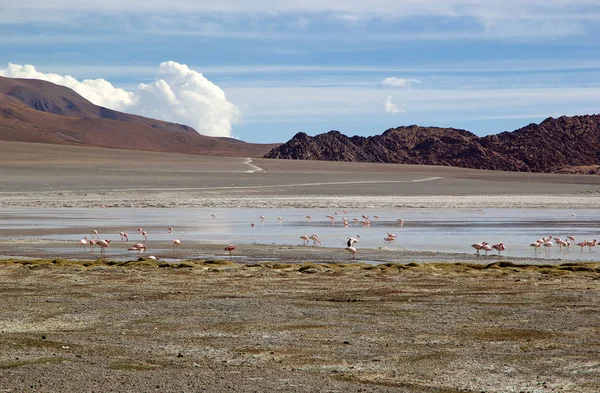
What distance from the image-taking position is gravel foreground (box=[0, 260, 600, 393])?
27.4 ft

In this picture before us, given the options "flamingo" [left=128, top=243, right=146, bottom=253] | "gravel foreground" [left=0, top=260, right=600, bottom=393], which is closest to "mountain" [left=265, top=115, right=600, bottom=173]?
"flamingo" [left=128, top=243, right=146, bottom=253]

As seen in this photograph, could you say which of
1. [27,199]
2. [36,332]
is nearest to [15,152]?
[27,199]

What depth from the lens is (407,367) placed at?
29.3 feet

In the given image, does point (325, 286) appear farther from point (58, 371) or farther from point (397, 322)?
point (58, 371)

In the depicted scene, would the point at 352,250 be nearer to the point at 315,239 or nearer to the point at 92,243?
the point at 315,239

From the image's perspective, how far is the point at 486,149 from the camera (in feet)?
624

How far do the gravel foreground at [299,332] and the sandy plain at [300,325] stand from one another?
0.07 feet

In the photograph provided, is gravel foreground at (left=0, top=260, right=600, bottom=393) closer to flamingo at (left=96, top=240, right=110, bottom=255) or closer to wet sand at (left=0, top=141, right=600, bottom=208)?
flamingo at (left=96, top=240, right=110, bottom=255)

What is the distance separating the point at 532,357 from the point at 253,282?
7621 mm

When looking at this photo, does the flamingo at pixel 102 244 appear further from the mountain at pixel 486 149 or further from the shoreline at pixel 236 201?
the mountain at pixel 486 149

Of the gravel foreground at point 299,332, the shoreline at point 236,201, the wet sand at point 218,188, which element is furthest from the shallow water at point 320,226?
the gravel foreground at point 299,332

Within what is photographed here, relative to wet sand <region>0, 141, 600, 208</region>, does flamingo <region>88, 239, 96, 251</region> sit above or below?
below

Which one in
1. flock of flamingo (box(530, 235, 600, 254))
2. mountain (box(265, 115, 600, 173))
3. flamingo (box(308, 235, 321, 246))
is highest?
mountain (box(265, 115, 600, 173))

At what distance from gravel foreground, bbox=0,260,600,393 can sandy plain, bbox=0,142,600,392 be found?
2cm
